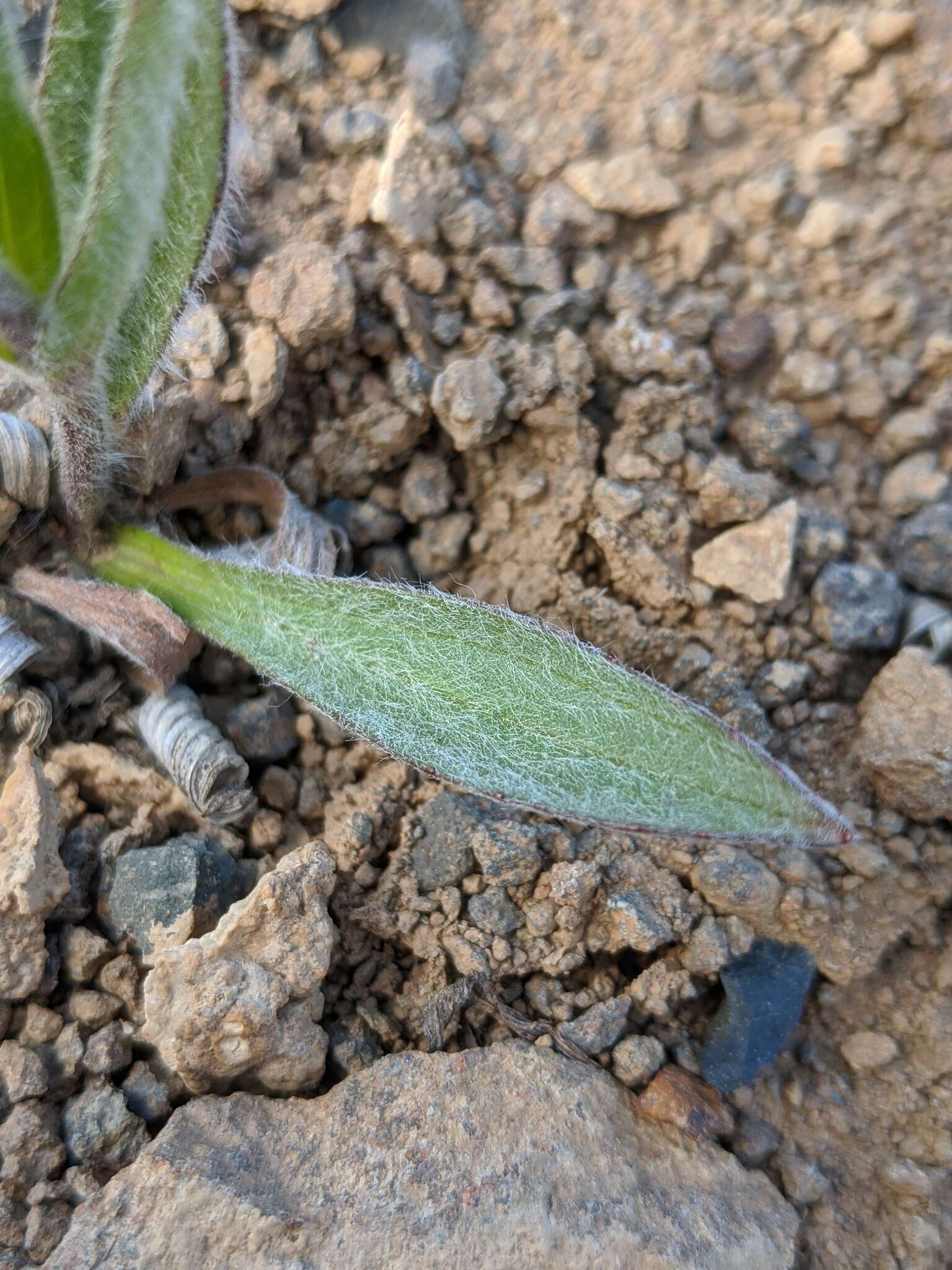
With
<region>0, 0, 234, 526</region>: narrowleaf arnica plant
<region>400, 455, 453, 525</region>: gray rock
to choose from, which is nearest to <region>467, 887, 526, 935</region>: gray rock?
<region>400, 455, 453, 525</region>: gray rock

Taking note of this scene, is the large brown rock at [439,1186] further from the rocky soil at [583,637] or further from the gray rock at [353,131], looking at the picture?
the gray rock at [353,131]

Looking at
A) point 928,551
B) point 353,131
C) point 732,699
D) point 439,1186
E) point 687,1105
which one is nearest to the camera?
point 439,1186

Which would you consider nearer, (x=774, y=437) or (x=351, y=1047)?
(x=351, y=1047)

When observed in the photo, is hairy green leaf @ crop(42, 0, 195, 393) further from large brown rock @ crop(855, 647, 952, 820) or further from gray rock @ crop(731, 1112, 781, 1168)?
gray rock @ crop(731, 1112, 781, 1168)

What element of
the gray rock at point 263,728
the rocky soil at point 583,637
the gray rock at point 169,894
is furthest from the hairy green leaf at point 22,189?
the gray rock at point 169,894

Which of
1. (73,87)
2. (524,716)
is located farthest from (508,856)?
(73,87)

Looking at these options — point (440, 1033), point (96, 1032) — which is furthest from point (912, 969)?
point (96, 1032)

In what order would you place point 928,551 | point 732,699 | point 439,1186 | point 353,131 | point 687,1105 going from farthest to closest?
1. point 353,131
2. point 928,551
3. point 732,699
4. point 687,1105
5. point 439,1186

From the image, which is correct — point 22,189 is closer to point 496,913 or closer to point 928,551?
point 496,913
